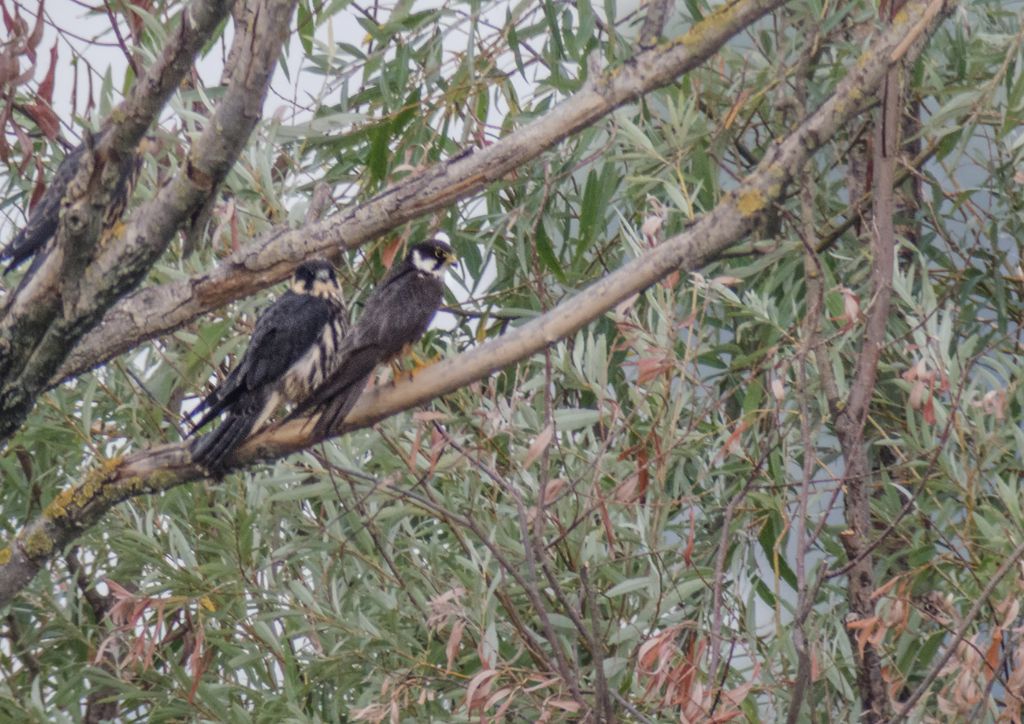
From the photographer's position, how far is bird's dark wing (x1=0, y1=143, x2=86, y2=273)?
284 cm

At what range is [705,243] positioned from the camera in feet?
6.55

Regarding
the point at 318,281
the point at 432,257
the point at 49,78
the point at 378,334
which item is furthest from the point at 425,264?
the point at 49,78

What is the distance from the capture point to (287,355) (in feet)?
9.45

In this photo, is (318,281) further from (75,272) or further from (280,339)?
(75,272)

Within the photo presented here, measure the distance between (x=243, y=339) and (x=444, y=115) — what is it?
2.04 ft

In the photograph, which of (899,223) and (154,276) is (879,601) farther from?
(154,276)

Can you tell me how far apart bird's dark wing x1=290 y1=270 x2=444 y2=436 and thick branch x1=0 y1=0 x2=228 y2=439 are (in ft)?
1.68

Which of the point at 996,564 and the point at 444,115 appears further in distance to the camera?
the point at 444,115

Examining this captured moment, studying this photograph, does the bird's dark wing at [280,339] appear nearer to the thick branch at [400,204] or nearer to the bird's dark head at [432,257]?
the bird's dark head at [432,257]

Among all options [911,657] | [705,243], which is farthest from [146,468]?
[911,657]

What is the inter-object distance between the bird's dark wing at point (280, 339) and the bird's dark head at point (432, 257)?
203 millimetres

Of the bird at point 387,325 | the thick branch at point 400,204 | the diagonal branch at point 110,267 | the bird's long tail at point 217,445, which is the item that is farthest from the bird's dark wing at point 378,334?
the diagonal branch at point 110,267

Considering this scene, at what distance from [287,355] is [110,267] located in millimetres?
972

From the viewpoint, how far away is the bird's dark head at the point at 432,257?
10.3 ft
